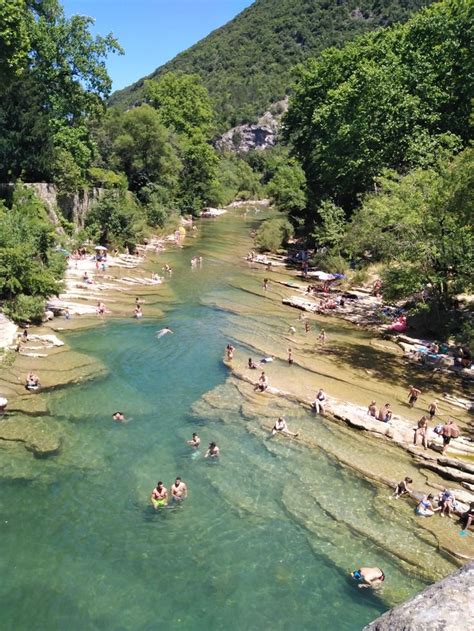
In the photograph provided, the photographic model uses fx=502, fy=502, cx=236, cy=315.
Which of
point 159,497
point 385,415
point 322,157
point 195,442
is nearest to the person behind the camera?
point 159,497

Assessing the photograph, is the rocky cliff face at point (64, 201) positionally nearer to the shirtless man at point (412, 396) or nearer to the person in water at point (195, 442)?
the person in water at point (195, 442)

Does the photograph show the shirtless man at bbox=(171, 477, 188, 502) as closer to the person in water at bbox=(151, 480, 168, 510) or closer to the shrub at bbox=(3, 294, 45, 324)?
the person in water at bbox=(151, 480, 168, 510)

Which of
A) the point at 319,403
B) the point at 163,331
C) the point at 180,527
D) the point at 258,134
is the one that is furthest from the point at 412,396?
the point at 258,134

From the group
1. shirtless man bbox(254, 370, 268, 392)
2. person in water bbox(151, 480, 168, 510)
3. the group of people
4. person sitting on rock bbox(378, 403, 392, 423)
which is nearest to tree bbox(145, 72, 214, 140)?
shirtless man bbox(254, 370, 268, 392)

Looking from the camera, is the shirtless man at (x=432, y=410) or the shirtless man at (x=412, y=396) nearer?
the shirtless man at (x=432, y=410)

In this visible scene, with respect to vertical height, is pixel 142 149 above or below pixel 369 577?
above

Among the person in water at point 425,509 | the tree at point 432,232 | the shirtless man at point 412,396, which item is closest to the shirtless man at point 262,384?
the shirtless man at point 412,396

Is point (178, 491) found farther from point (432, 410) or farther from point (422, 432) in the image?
point (432, 410)
